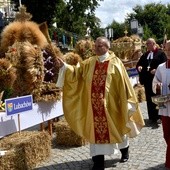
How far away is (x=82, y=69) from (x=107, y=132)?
0.93m

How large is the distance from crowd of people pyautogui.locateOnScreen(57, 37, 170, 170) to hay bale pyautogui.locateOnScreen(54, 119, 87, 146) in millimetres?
1198

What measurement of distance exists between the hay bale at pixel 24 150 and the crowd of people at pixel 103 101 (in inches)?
24.4

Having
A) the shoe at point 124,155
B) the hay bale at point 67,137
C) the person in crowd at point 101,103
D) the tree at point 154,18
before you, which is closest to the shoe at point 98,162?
the person in crowd at point 101,103

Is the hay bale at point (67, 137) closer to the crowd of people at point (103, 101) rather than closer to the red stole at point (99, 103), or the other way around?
the crowd of people at point (103, 101)

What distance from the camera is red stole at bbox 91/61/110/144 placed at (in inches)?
215

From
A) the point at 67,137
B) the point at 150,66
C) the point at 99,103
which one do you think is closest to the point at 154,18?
the point at 150,66

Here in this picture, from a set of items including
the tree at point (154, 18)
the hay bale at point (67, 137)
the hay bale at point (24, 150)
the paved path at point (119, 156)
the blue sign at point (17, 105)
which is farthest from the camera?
the tree at point (154, 18)

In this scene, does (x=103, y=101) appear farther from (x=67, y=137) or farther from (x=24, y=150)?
(x=67, y=137)

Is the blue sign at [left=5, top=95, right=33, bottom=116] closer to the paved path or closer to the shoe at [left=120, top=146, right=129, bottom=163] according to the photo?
the paved path

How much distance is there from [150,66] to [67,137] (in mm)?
Result: 2617

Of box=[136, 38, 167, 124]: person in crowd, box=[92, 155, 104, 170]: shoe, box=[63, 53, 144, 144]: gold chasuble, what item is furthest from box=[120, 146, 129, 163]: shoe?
box=[136, 38, 167, 124]: person in crowd

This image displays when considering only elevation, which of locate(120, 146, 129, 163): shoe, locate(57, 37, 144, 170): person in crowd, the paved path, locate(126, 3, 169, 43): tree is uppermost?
locate(126, 3, 169, 43): tree

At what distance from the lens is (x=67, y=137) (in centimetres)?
693

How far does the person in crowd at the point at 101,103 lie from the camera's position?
5.45 metres
